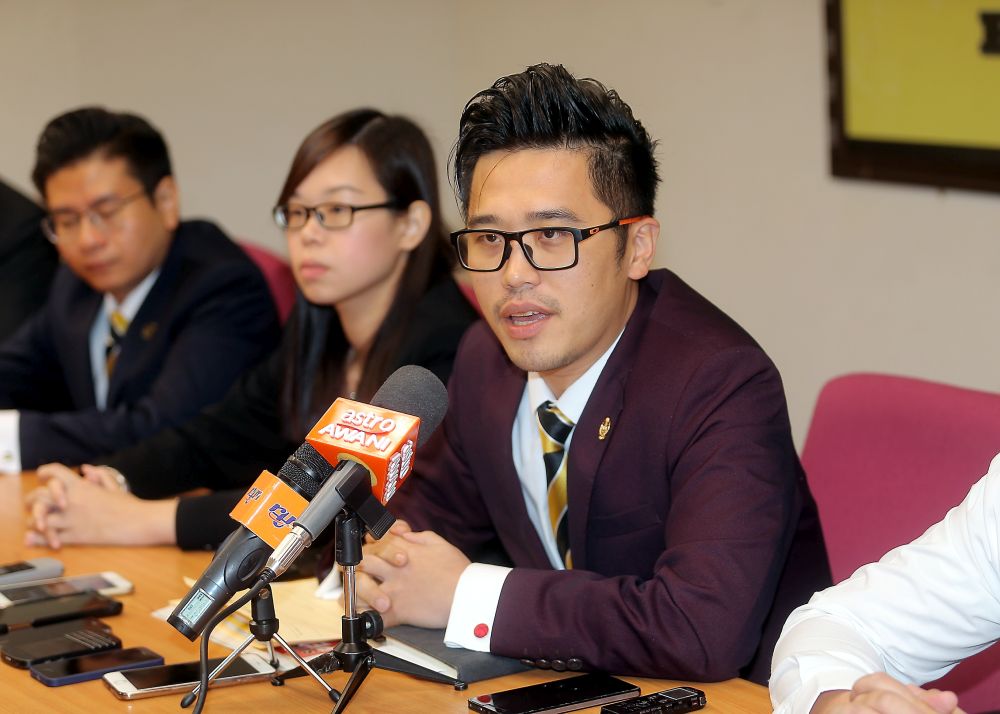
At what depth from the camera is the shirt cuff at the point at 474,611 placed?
1741mm

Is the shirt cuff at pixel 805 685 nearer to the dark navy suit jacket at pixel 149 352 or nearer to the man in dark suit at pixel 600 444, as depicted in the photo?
the man in dark suit at pixel 600 444

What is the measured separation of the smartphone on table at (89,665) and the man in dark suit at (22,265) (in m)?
2.37

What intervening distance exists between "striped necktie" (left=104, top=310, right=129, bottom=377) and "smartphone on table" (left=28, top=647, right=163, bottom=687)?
168 cm

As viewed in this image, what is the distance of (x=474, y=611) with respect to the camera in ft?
5.75

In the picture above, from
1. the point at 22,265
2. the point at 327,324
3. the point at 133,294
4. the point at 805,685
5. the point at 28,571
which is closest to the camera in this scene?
the point at 805,685

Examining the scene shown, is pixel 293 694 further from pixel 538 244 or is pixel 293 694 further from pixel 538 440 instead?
pixel 538 244

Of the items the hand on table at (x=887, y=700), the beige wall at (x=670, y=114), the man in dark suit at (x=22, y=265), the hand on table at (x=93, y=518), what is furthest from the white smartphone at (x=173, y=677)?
the man in dark suit at (x=22, y=265)

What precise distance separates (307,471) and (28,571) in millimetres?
985

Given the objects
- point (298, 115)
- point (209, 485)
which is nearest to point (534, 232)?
point (209, 485)

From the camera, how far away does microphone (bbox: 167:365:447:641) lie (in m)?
1.38

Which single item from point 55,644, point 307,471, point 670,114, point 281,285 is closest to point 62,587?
point 55,644

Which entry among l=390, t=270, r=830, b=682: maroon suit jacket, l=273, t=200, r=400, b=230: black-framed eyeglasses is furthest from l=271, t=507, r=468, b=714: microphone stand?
l=273, t=200, r=400, b=230: black-framed eyeglasses

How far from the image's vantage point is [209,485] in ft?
9.43

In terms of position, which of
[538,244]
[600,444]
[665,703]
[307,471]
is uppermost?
[538,244]
